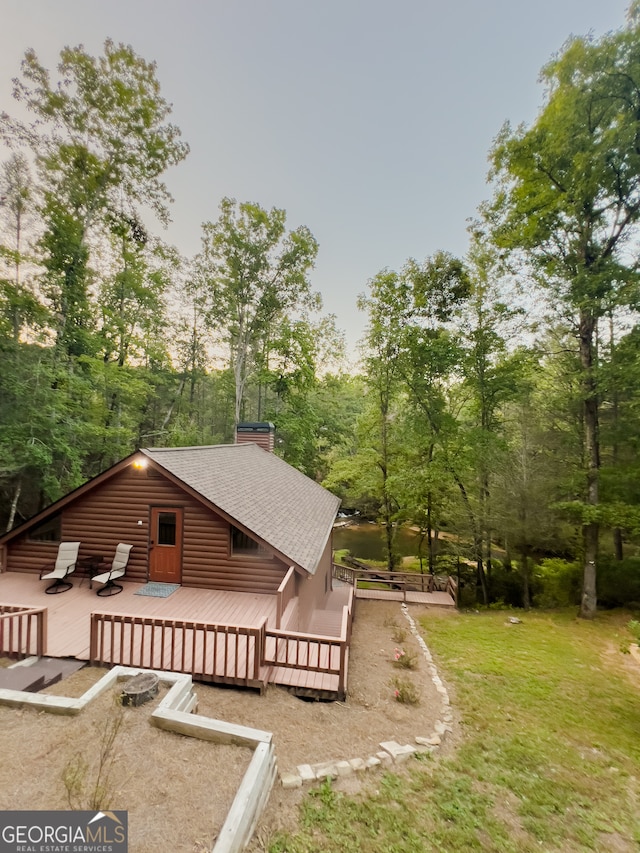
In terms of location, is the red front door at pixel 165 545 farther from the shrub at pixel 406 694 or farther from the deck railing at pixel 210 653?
the shrub at pixel 406 694

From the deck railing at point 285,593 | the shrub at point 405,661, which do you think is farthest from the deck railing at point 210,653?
the shrub at point 405,661

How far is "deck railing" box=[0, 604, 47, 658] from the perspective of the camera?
5.11 meters

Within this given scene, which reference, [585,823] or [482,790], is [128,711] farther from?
[585,823]

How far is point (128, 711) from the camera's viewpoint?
362 centimetres

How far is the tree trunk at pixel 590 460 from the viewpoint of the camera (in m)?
10.7

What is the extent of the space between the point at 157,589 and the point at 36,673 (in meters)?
3.11

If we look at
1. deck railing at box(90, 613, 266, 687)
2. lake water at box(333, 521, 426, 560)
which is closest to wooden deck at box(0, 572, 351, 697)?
deck railing at box(90, 613, 266, 687)

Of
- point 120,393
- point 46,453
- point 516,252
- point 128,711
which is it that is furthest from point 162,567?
point 516,252

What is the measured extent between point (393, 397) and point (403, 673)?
11.9 m

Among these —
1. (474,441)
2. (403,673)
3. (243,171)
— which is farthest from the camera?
(243,171)

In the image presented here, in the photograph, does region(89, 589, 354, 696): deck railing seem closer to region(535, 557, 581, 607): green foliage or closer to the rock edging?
the rock edging

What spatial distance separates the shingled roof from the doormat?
2310 mm

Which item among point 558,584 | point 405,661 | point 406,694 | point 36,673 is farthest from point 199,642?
point 558,584

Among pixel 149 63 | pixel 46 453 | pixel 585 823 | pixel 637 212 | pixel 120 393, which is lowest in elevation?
pixel 585 823
